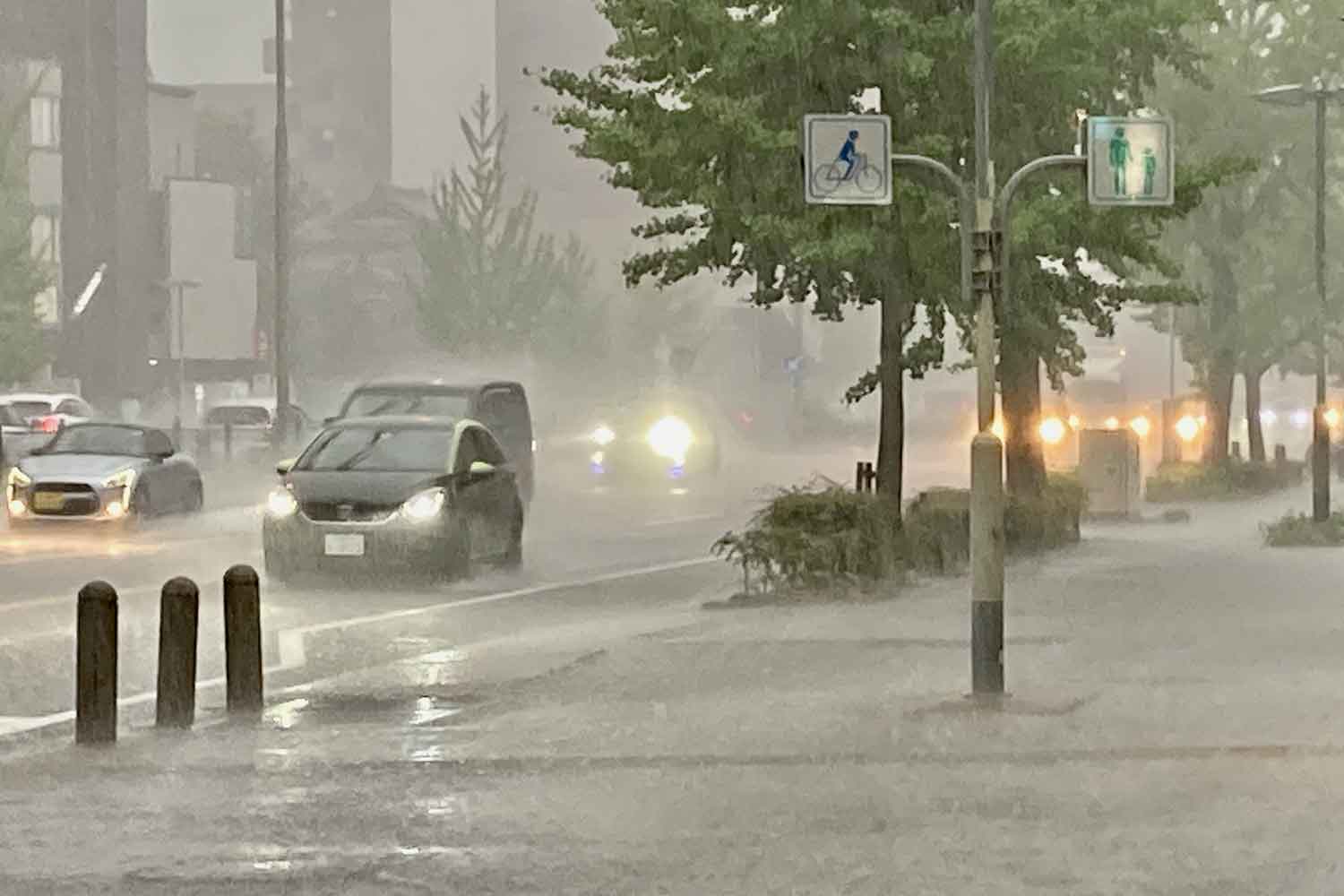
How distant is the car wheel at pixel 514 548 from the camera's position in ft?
101

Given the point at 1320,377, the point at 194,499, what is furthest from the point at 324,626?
the point at 1320,377

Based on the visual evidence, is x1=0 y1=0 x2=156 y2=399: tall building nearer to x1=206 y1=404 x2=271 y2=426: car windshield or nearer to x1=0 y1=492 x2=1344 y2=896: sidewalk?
x1=206 y1=404 x2=271 y2=426: car windshield

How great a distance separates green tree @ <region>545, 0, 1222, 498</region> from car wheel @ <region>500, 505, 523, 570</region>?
9.08 ft

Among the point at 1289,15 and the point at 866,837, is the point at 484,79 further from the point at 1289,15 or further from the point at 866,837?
the point at 866,837

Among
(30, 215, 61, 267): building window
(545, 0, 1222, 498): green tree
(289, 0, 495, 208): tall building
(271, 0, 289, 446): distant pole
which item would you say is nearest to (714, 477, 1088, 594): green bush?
(545, 0, 1222, 498): green tree

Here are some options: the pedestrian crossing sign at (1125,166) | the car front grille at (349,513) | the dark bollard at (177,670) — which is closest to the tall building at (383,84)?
the car front grille at (349,513)

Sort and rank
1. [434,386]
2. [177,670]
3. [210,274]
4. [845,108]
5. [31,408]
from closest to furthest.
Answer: [177,670]
[845,108]
[434,386]
[31,408]
[210,274]

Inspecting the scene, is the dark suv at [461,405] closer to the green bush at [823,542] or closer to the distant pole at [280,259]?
the green bush at [823,542]

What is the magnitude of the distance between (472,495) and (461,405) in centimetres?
960

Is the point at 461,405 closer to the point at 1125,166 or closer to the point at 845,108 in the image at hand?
the point at 845,108

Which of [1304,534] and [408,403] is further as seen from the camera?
[1304,534]

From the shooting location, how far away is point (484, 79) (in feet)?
463

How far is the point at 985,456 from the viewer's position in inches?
696

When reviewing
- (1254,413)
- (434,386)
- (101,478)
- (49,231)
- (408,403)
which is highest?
(49,231)
